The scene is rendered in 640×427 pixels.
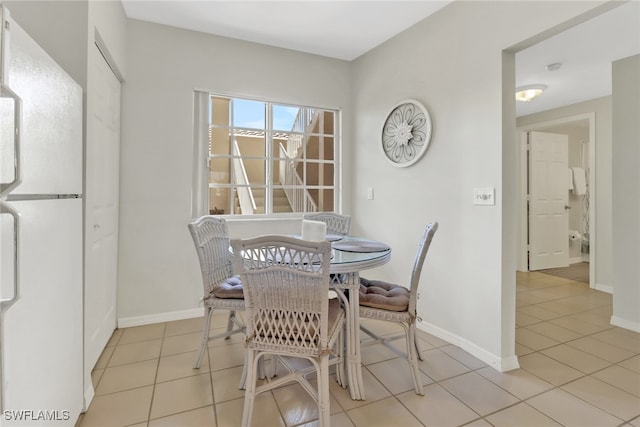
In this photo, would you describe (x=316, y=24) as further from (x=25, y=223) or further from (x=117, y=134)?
(x=25, y=223)

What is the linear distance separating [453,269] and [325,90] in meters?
2.33

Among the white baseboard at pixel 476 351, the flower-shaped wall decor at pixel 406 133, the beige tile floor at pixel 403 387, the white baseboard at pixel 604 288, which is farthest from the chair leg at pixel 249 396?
the white baseboard at pixel 604 288

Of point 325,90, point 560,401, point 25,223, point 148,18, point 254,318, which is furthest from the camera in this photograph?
point 325,90

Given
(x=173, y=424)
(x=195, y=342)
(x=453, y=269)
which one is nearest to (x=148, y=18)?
(x=195, y=342)

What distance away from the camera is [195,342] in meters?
2.54

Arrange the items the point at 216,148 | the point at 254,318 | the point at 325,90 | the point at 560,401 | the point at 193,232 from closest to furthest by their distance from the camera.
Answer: the point at 254,318 < the point at 560,401 < the point at 193,232 < the point at 216,148 < the point at 325,90

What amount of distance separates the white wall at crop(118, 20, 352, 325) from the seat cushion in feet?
5.35

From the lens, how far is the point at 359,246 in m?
2.17

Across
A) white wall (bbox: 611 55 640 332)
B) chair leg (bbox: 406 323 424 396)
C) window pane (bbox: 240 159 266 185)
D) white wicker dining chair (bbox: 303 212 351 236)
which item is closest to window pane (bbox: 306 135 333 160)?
window pane (bbox: 240 159 266 185)

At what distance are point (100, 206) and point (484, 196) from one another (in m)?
2.65

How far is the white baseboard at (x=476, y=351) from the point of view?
215 cm

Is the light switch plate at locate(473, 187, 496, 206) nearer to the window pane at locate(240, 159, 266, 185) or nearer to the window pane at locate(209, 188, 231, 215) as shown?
the window pane at locate(240, 159, 266, 185)

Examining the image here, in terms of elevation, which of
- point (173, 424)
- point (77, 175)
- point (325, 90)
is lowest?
point (173, 424)

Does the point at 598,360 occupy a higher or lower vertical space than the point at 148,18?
lower
